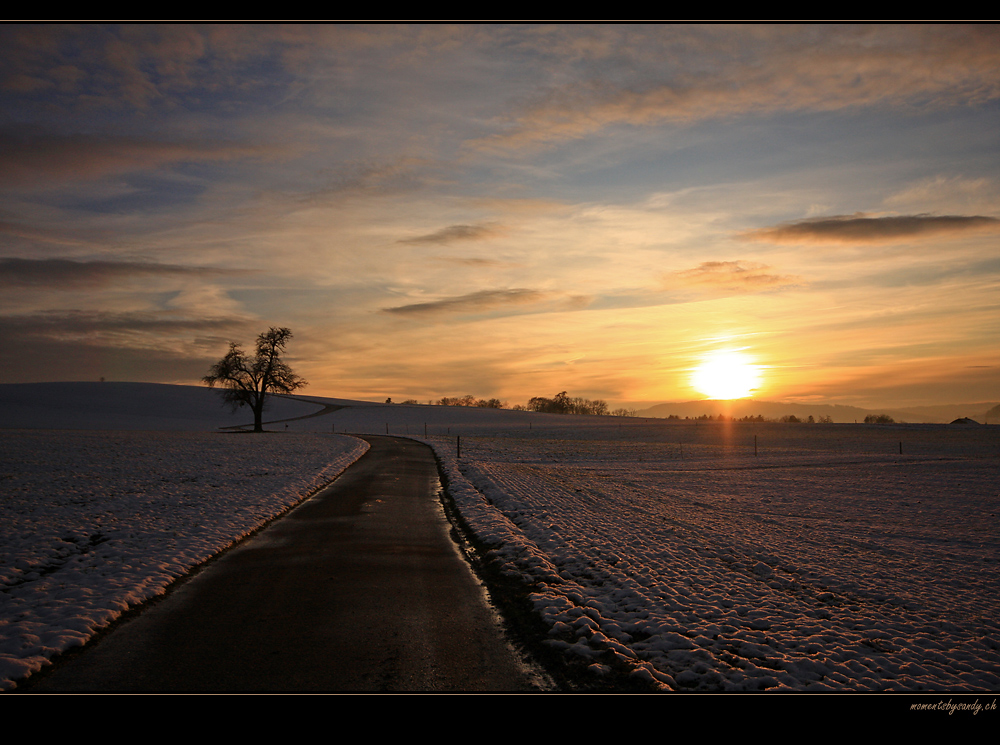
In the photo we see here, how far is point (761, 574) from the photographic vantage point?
10.6 metres

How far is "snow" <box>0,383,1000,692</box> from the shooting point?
6.58 metres

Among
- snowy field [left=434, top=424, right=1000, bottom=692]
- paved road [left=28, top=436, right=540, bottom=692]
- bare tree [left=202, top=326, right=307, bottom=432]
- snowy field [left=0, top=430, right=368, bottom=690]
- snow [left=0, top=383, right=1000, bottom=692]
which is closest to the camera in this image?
paved road [left=28, top=436, right=540, bottom=692]

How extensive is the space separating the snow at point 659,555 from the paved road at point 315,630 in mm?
720

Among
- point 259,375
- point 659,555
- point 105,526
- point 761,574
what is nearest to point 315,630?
point 659,555

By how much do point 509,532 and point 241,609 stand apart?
6.54 m

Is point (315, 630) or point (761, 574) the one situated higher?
point (315, 630)

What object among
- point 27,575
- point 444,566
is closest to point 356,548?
point 444,566

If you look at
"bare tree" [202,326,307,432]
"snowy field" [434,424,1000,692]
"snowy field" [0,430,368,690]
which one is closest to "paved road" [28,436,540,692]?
"snowy field" [0,430,368,690]

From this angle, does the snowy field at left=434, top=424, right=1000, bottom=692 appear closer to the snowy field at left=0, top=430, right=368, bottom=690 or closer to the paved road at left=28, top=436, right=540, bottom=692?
the paved road at left=28, top=436, right=540, bottom=692

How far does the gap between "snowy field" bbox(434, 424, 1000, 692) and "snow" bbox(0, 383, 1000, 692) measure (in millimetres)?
45

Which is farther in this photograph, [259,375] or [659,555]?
[259,375]

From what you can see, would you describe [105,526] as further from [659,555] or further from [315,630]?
[659,555]

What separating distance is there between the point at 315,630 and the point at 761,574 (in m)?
8.09
